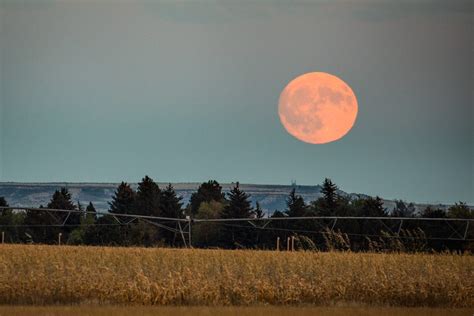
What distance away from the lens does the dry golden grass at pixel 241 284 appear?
2986cm

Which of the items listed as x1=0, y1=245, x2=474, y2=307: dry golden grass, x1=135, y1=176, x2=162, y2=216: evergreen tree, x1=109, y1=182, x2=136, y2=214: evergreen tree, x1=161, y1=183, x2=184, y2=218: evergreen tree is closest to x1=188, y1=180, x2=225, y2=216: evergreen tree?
x1=109, y1=182, x2=136, y2=214: evergreen tree

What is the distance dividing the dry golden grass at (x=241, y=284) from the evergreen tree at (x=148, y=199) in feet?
329

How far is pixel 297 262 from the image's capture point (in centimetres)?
3741

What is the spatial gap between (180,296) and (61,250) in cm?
1654

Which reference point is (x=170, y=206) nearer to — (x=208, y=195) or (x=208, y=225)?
(x=208, y=225)

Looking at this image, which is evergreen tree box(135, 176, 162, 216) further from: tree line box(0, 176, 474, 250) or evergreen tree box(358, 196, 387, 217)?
evergreen tree box(358, 196, 387, 217)

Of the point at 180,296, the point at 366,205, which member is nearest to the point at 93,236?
the point at 366,205

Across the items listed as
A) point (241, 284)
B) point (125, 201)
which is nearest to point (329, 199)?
point (125, 201)

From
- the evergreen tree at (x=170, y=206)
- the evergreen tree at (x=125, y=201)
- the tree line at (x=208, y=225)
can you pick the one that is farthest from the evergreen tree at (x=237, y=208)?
the evergreen tree at (x=125, y=201)

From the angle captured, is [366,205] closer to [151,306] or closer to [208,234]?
[208,234]

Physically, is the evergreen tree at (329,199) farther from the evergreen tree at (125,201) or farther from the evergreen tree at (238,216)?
the evergreen tree at (125,201)

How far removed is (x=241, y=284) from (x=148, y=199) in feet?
359

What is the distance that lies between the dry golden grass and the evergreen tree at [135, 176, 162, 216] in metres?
100

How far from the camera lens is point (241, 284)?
3077 cm
